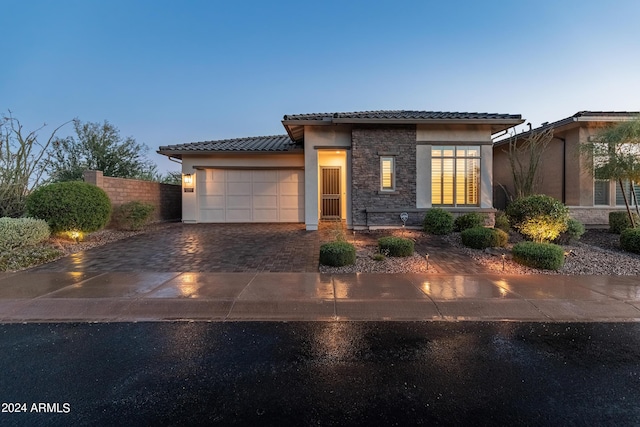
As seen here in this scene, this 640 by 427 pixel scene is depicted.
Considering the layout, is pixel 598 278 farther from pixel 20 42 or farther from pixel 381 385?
pixel 20 42

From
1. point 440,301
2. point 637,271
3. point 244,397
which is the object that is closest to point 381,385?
point 244,397

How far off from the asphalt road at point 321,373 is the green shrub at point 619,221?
8.38m

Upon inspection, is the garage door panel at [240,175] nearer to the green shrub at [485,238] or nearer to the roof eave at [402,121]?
the roof eave at [402,121]

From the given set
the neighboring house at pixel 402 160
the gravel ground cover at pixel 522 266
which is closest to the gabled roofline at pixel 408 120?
the neighboring house at pixel 402 160

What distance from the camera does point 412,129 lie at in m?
11.0

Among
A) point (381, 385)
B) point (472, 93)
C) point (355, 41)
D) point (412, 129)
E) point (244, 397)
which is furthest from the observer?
point (472, 93)

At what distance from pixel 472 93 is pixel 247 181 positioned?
19153mm

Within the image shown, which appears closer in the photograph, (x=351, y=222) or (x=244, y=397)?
(x=244, y=397)

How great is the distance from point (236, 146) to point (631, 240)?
14573mm

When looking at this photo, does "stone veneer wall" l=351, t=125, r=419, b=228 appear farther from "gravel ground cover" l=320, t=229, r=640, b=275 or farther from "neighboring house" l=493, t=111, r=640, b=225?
"neighboring house" l=493, t=111, r=640, b=225

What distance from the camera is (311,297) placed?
4750 mm

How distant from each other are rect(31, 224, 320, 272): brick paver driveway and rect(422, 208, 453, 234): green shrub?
3.98 m

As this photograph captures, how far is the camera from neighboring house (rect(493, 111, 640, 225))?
1055 cm

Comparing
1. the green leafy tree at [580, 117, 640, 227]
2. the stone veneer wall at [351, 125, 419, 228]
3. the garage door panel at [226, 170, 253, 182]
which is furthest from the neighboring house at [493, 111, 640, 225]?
the garage door panel at [226, 170, 253, 182]
